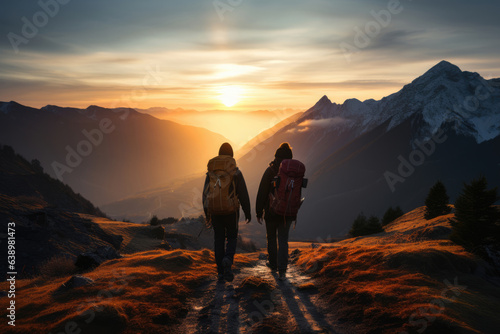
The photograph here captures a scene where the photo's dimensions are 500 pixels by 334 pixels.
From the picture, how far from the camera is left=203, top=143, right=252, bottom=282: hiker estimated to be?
26.6 ft

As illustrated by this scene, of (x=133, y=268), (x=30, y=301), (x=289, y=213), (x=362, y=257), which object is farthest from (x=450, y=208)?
(x=30, y=301)

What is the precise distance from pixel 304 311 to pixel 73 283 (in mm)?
5214

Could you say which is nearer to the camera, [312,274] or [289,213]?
[289,213]

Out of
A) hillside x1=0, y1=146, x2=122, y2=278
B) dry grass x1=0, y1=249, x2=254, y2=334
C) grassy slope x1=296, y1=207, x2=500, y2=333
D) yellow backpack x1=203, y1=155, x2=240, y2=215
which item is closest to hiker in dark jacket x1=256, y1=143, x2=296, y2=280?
yellow backpack x1=203, y1=155, x2=240, y2=215

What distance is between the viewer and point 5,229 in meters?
12.6

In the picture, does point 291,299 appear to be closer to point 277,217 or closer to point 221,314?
point 221,314

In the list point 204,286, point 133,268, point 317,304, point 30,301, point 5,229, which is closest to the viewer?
point 30,301

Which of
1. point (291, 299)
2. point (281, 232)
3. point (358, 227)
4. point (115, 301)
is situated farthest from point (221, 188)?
point (358, 227)

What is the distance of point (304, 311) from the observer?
643 centimetres

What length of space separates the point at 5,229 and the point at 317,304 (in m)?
13.0

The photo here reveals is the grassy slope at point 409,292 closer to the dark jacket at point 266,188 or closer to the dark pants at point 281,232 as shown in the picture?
the dark pants at point 281,232

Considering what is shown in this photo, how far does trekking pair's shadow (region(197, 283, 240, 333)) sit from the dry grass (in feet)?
1.71

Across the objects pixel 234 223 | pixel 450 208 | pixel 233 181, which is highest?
pixel 233 181

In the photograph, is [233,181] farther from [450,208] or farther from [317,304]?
[450,208]
